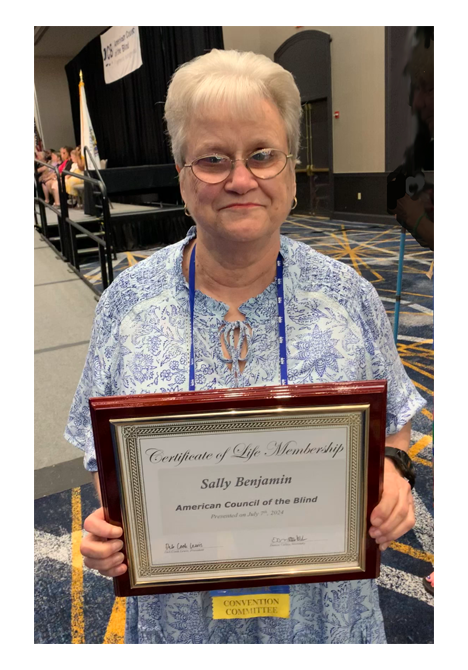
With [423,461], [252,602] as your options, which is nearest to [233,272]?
[252,602]

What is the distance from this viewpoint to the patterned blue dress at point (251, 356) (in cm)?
89

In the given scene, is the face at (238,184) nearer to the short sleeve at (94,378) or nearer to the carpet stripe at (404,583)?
the short sleeve at (94,378)

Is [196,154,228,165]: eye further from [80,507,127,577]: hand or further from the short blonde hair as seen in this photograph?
[80,507,127,577]: hand

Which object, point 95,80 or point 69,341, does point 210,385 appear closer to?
point 69,341

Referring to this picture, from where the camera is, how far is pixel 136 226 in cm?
702

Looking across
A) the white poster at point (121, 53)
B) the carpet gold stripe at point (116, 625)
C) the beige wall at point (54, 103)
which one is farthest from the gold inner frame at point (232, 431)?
the beige wall at point (54, 103)

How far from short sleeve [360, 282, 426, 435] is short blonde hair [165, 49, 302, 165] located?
325 mm

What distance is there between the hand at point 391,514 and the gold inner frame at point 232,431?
0.02 metres

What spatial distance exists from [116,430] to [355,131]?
8.90 metres

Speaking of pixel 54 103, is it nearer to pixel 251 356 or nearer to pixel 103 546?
pixel 251 356

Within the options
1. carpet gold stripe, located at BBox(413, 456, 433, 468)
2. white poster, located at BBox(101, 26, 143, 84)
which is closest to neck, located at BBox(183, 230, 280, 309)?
Answer: carpet gold stripe, located at BBox(413, 456, 433, 468)

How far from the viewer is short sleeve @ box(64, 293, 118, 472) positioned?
92 centimetres

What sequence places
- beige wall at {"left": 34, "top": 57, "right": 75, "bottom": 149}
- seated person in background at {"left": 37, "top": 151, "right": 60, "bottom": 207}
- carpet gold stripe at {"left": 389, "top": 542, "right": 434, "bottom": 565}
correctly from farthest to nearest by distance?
beige wall at {"left": 34, "top": 57, "right": 75, "bottom": 149} < seated person in background at {"left": 37, "top": 151, "right": 60, "bottom": 207} < carpet gold stripe at {"left": 389, "top": 542, "right": 434, "bottom": 565}

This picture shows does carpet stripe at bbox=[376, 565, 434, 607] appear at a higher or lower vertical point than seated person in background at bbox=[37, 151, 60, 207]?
lower
